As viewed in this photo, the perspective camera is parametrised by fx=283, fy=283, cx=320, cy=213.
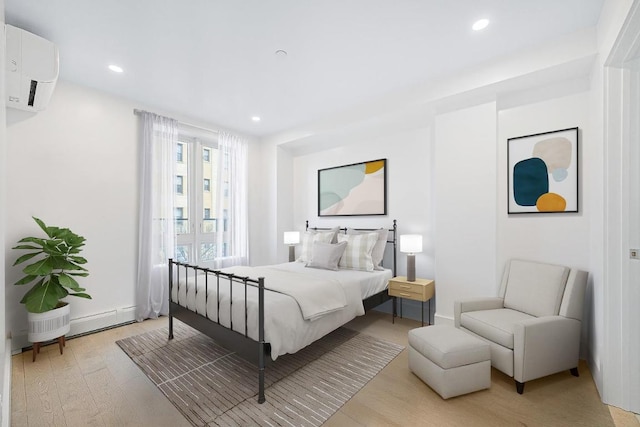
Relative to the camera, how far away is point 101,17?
219cm

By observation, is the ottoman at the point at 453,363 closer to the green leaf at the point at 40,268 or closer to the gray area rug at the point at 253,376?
the gray area rug at the point at 253,376

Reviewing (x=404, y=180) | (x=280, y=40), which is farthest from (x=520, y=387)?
(x=280, y=40)

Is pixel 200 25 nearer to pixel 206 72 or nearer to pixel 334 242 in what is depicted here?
pixel 206 72

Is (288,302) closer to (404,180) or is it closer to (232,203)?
(404,180)

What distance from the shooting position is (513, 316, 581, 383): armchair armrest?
207 cm

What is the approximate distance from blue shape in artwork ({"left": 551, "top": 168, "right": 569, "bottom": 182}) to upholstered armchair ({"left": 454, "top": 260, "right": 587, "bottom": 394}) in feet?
2.76

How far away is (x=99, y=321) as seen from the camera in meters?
3.32

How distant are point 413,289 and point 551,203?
1.62m

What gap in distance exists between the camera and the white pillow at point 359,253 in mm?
3670

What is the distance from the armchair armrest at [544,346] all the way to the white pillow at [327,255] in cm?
201

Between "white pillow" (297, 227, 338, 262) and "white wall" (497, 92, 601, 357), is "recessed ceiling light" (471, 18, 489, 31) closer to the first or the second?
"white wall" (497, 92, 601, 357)

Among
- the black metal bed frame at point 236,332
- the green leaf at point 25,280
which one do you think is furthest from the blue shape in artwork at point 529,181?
the green leaf at point 25,280

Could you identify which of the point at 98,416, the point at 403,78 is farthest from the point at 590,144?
the point at 98,416

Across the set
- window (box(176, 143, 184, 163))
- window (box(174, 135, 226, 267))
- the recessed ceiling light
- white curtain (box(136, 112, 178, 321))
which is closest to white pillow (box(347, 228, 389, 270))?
the recessed ceiling light
